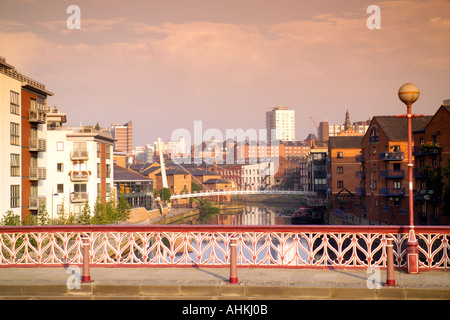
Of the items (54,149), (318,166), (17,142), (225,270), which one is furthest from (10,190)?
(318,166)

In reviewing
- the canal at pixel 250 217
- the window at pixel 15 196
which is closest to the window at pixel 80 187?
the window at pixel 15 196

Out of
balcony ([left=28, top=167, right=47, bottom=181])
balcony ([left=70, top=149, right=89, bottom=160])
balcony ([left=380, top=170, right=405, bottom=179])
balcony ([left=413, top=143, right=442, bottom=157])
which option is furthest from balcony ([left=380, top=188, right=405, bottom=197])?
balcony ([left=28, top=167, right=47, bottom=181])

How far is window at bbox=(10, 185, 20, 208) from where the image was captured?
53375 millimetres

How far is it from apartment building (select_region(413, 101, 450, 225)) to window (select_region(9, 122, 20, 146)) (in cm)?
4016

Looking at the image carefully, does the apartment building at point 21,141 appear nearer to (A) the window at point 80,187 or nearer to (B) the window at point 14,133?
(B) the window at point 14,133

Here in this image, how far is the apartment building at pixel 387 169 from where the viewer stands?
7525cm

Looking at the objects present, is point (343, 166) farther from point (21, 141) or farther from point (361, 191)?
point (21, 141)

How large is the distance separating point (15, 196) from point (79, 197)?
15.9 meters

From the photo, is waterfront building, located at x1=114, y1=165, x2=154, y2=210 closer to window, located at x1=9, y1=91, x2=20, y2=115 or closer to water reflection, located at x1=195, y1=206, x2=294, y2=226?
water reflection, located at x1=195, y1=206, x2=294, y2=226

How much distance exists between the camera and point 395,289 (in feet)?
47.4

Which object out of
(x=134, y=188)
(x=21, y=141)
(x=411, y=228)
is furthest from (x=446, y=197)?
(x=134, y=188)

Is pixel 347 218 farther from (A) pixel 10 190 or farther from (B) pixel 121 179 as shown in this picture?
(A) pixel 10 190
